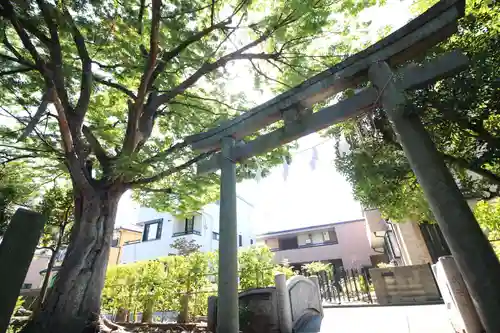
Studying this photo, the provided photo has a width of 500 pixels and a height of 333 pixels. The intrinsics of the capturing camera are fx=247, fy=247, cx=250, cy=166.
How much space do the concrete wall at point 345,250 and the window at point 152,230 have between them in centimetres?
1123

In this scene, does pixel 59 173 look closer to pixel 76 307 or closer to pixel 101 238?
pixel 101 238

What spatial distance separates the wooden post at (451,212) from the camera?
216 centimetres

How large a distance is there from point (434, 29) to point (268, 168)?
523 centimetres

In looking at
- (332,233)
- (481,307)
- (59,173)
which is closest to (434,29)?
(481,307)

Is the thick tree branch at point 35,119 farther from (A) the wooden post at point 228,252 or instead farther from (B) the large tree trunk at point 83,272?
(A) the wooden post at point 228,252

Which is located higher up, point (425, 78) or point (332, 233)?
point (332, 233)

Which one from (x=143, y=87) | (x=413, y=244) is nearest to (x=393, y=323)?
(x=413, y=244)

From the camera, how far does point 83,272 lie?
4906mm

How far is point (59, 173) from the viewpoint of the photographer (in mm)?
8781

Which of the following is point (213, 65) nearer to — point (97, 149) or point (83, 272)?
point (97, 149)

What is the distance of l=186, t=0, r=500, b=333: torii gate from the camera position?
226cm

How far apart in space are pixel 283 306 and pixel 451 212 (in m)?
4.26

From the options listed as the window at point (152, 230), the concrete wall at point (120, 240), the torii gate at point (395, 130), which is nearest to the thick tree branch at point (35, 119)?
the torii gate at point (395, 130)

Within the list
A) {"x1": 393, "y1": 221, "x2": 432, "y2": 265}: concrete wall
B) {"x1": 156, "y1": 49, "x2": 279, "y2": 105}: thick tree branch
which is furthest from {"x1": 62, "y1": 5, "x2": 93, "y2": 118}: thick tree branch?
{"x1": 393, "y1": 221, "x2": 432, "y2": 265}: concrete wall
